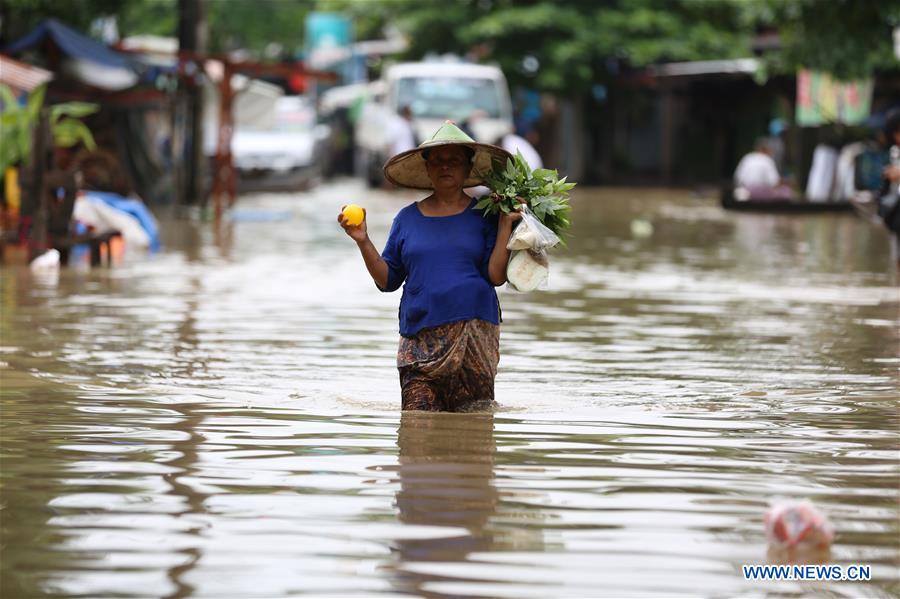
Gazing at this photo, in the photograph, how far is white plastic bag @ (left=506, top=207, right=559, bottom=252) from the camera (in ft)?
25.4

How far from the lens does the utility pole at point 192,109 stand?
29391 millimetres

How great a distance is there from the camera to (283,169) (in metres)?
39.2

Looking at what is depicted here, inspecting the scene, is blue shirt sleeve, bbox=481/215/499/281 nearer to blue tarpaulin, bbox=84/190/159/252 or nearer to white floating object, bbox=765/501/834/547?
white floating object, bbox=765/501/834/547

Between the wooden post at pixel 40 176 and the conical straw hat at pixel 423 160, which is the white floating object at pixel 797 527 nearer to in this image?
the conical straw hat at pixel 423 160

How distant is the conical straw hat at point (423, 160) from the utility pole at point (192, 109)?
20.9 metres

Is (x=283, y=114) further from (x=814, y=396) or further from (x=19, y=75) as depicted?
Result: (x=814, y=396)

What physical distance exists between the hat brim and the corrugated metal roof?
40.2 ft

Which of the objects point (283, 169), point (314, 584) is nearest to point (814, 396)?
point (314, 584)

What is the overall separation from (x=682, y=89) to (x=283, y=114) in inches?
468

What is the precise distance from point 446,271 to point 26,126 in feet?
37.1

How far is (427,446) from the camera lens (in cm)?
726

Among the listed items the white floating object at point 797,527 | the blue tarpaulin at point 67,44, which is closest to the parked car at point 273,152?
the blue tarpaulin at point 67,44

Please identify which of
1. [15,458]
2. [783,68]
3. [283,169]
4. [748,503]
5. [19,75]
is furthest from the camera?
[283,169]

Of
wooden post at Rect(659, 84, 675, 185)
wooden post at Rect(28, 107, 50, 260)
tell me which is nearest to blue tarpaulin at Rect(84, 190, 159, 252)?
wooden post at Rect(28, 107, 50, 260)
